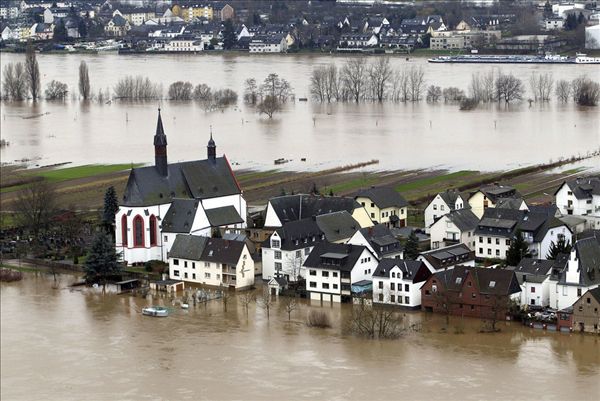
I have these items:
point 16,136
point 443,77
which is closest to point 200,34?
point 443,77

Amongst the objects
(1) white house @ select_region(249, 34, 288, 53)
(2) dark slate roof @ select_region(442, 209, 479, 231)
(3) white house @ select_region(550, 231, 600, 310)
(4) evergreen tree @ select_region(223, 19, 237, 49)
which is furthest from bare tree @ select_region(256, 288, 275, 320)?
(4) evergreen tree @ select_region(223, 19, 237, 49)

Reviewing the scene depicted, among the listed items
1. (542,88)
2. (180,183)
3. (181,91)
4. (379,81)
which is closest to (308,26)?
(181,91)

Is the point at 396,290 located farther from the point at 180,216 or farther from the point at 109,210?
the point at 109,210

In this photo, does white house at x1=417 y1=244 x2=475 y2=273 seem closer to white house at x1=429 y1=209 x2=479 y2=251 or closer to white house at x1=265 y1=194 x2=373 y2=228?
white house at x1=429 y1=209 x2=479 y2=251

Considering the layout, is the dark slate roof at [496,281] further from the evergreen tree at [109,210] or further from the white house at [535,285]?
the evergreen tree at [109,210]

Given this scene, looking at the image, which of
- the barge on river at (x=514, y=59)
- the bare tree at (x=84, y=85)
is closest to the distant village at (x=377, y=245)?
the bare tree at (x=84, y=85)
